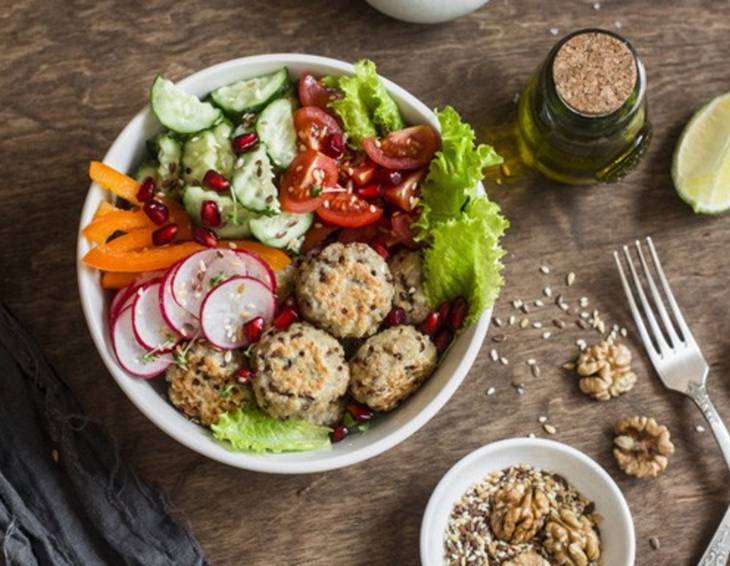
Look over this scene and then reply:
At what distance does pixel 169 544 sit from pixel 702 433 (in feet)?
5.23

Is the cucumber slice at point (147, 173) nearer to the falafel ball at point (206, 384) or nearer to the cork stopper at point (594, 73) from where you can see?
the falafel ball at point (206, 384)

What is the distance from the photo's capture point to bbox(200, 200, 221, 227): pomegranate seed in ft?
9.01

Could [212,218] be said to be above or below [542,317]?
above

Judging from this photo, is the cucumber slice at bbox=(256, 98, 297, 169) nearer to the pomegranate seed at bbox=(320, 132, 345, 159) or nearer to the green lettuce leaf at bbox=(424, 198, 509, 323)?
the pomegranate seed at bbox=(320, 132, 345, 159)

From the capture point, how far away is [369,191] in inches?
113

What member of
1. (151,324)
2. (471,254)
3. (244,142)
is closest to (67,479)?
(151,324)

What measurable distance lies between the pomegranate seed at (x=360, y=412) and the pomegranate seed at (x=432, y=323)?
0.83 feet

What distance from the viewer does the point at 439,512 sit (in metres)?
3.16

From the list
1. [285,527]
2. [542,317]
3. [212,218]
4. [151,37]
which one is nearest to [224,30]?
[151,37]

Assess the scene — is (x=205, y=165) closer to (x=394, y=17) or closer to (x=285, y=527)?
(x=394, y=17)

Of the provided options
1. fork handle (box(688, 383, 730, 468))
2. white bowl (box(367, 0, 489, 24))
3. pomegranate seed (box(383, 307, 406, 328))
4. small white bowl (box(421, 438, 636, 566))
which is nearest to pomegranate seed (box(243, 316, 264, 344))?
pomegranate seed (box(383, 307, 406, 328))

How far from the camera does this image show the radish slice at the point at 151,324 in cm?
275

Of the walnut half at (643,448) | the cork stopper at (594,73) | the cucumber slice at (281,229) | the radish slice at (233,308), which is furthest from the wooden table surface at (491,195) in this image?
the cucumber slice at (281,229)

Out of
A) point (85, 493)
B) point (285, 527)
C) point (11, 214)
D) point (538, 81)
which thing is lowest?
point (285, 527)
